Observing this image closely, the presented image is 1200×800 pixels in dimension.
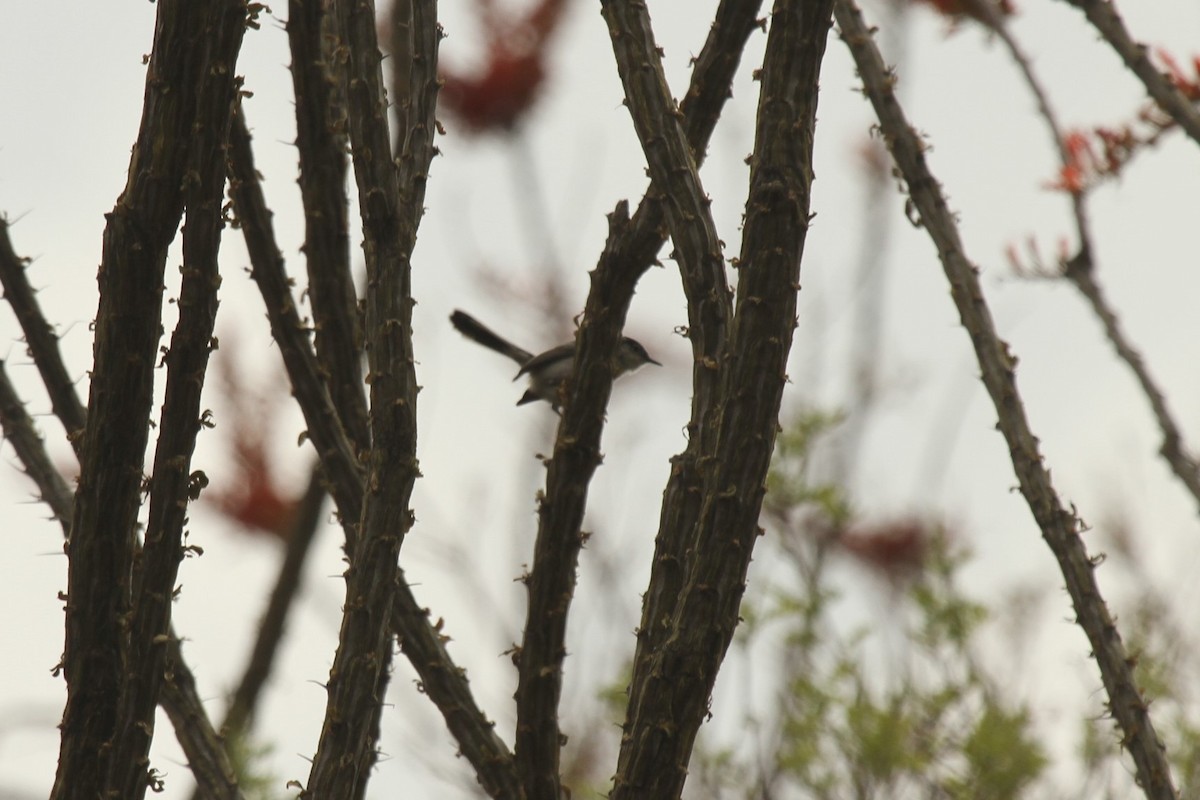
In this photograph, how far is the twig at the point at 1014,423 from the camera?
3.90 meters

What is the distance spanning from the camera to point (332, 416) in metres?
3.95

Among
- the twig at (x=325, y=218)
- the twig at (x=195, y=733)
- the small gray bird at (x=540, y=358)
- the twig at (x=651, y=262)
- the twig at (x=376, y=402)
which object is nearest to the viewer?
the twig at (x=376, y=402)

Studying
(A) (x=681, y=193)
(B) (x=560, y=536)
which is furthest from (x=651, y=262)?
(B) (x=560, y=536)

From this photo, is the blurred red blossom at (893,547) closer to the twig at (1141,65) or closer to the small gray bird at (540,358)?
the small gray bird at (540,358)

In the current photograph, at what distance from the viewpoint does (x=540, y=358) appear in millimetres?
7758

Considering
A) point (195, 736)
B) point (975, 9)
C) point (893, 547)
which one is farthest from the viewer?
point (893, 547)

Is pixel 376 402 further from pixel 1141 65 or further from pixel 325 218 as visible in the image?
pixel 1141 65

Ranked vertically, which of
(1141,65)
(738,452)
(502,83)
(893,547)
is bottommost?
(738,452)

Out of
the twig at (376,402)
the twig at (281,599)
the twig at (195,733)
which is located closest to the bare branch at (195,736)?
the twig at (195,733)

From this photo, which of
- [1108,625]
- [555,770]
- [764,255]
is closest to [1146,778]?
[1108,625]

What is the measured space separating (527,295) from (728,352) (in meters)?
10.3

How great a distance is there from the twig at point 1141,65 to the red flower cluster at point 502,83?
352 inches

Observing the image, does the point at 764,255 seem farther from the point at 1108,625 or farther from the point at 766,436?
the point at 1108,625

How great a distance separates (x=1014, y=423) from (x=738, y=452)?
1.53m
